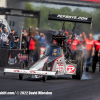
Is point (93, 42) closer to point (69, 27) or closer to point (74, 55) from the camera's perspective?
point (74, 55)

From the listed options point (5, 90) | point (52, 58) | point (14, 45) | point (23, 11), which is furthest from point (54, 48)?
point (23, 11)

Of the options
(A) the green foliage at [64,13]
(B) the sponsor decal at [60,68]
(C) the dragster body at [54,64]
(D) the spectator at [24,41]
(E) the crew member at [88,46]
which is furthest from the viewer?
(A) the green foliage at [64,13]

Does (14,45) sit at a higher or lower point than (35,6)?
lower

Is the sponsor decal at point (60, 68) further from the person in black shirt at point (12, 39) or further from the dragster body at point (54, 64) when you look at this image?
the person in black shirt at point (12, 39)

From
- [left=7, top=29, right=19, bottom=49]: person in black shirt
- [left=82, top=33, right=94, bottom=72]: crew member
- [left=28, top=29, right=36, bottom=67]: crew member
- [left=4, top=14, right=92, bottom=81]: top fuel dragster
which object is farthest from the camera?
[left=7, top=29, right=19, bottom=49]: person in black shirt

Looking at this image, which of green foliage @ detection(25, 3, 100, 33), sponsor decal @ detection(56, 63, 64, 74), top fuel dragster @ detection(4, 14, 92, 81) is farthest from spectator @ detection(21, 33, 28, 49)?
sponsor decal @ detection(56, 63, 64, 74)

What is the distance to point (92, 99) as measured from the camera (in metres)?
7.32

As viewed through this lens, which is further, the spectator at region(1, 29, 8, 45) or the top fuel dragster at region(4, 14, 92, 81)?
the spectator at region(1, 29, 8, 45)

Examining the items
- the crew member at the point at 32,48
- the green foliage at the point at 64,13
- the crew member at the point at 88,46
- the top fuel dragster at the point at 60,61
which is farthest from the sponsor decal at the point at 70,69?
the green foliage at the point at 64,13

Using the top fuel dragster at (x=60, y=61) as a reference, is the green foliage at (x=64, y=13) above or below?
→ above

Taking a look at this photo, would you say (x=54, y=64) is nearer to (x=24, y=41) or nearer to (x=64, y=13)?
(x=24, y=41)

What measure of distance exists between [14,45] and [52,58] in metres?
7.36

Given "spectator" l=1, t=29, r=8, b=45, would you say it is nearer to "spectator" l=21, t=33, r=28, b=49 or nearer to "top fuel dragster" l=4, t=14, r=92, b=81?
"spectator" l=21, t=33, r=28, b=49

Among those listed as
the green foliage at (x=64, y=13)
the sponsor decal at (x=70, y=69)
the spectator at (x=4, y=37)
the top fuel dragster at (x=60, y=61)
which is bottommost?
the sponsor decal at (x=70, y=69)
